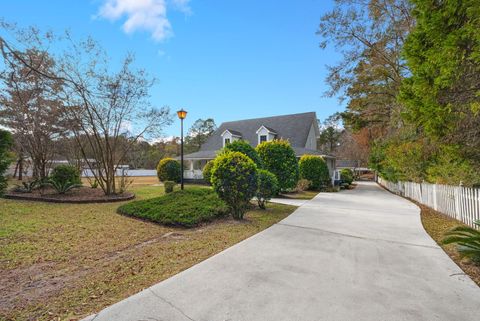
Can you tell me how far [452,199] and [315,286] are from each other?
A: 7118 mm

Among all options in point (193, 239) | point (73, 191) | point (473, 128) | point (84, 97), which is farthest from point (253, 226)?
point (73, 191)

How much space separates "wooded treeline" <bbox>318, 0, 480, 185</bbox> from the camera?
466 cm

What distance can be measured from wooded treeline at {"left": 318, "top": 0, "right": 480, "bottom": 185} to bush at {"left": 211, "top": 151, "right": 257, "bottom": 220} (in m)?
4.46

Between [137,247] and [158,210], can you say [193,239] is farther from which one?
[158,210]

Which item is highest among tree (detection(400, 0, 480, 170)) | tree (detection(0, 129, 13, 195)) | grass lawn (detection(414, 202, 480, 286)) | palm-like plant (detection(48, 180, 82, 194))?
tree (detection(400, 0, 480, 170))

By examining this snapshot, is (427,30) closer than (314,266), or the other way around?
(314,266)

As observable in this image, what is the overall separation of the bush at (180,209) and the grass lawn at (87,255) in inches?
10.6

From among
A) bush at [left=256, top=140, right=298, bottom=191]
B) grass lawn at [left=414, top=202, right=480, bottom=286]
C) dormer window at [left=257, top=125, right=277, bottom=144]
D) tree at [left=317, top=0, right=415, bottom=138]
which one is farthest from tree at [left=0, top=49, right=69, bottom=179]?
dormer window at [left=257, top=125, right=277, bottom=144]

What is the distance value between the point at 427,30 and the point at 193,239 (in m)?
6.66

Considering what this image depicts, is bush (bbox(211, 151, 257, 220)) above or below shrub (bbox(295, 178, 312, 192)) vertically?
above

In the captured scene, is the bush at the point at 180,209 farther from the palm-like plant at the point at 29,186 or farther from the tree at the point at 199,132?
the tree at the point at 199,132

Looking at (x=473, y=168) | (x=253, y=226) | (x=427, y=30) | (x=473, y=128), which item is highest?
(x=427, y=30)

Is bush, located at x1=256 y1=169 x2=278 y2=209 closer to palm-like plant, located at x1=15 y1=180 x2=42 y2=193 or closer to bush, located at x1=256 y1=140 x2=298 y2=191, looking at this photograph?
bush, located at x1=256 y1=140 x2=298 y2=191

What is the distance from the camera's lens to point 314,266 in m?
3.47
